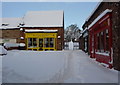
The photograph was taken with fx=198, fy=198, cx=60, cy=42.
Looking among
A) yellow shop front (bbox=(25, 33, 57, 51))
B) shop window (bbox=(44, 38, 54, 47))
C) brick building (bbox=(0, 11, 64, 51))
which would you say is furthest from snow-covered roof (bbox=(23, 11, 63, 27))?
shop window (bbox=(44, 38, 54, 47))

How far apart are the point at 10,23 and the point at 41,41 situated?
27.4 ft

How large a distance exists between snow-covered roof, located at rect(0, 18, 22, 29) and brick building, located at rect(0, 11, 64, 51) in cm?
129

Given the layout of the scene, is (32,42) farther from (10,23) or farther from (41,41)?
(10,23)

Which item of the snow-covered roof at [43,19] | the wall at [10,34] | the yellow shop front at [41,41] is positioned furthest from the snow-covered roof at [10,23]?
the yellow shop front at [41,41]

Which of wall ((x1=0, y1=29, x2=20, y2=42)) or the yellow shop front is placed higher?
wall ((x1=0, y1=29, x2=20, y2=42))

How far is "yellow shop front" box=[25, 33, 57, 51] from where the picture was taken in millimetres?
30766

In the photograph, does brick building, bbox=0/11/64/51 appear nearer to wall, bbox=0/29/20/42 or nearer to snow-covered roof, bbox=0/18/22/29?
wall, bbox=0/29/20/42

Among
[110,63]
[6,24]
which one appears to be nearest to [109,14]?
[110,63]

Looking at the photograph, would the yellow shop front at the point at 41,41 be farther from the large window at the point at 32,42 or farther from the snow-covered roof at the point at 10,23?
the snow-covered roof at the point at 10,23

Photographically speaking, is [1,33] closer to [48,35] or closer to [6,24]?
[6,24]

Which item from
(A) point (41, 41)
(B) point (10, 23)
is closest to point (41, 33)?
(A) point (41, 41)

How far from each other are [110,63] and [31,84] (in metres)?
5.14

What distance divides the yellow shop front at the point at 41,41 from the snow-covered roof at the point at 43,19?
1743mm

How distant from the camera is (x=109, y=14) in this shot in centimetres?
1083
